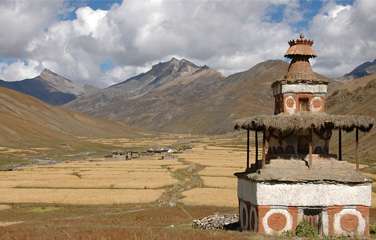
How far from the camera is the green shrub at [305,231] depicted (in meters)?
31.1

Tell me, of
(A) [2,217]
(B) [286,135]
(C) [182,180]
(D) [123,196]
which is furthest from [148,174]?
(B) [286,135]

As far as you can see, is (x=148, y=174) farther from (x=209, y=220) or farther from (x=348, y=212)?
(x=348, y=212)

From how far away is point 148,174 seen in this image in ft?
276

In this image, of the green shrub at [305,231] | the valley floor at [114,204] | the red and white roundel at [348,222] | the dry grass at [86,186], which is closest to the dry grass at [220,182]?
the valley floor at [114,204]

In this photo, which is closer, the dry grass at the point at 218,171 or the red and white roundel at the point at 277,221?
the red and white roundel at the point at 277,221

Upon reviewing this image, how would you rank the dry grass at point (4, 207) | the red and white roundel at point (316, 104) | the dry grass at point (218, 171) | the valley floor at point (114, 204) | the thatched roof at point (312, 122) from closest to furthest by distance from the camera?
the valley floor at point (114, 204)
the thatched roof at point (312, 122)
the red and white roundel at point (316, 104)
the dry grass at point (4, 207)
the dry grass at point (218, 171)

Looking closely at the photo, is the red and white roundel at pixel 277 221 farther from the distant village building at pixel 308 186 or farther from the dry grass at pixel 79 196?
the dry grass at pixel 79 196

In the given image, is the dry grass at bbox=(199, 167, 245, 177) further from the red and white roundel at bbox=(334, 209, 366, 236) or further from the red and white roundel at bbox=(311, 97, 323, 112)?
the red and white roundel at bbox=(334, 209, 366, 236)

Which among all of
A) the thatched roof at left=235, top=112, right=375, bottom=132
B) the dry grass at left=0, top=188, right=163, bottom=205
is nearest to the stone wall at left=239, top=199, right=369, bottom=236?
the thatched roof at left=235, top=112, right=375, bottom=132

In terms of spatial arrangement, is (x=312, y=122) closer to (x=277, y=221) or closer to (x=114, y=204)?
(x=277, y=221)

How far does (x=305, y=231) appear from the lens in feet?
103

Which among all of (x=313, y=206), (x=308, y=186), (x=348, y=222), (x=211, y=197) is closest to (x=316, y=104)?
(x=308, y=186)

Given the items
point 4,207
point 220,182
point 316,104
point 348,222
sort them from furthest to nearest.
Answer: point 220,182 < point 4,207 < point 316,104 < point 348,222

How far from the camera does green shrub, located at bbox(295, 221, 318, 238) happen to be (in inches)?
1225
